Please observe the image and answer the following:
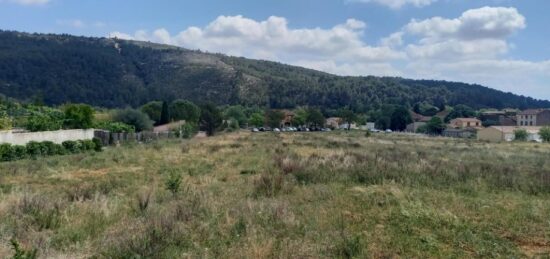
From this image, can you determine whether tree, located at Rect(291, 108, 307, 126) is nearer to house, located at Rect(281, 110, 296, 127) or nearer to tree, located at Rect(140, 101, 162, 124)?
house, located at Rect(281, 110, 296, 127)

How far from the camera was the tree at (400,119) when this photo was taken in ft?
400

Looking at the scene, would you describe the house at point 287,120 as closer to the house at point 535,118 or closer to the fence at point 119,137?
the house at point 535,118

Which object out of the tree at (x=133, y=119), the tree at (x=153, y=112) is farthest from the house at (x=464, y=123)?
the tree at (x=133, y=119)

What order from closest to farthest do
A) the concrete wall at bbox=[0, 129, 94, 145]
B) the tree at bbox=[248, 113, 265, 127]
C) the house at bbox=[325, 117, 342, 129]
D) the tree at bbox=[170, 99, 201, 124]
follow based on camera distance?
the concrete wall at bbox=[0, 129, 94, 145] < the tree at bbox=[170, 99, 201, 124] < the tree at bbox=[248, 113, 265, 127] < the house at bbox=[325, 117, 342, 129]

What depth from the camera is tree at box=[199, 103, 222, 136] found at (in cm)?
7425

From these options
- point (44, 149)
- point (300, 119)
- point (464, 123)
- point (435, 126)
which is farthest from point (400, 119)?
point (44, 149)

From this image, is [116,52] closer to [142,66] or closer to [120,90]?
[142,66]

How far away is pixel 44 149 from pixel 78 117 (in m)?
13.7

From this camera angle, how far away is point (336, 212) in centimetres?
939

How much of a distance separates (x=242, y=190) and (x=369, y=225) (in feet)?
15.7

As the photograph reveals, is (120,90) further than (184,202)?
Yes

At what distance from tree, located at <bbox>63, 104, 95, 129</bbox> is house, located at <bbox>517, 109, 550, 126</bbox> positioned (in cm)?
11685

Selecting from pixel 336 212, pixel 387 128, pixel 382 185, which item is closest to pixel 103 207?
pixel 336 212

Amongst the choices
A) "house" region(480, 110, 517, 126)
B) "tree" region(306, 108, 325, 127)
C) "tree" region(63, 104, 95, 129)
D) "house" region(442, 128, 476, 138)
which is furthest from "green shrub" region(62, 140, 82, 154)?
"house" region(480, 110, 517, 126)
